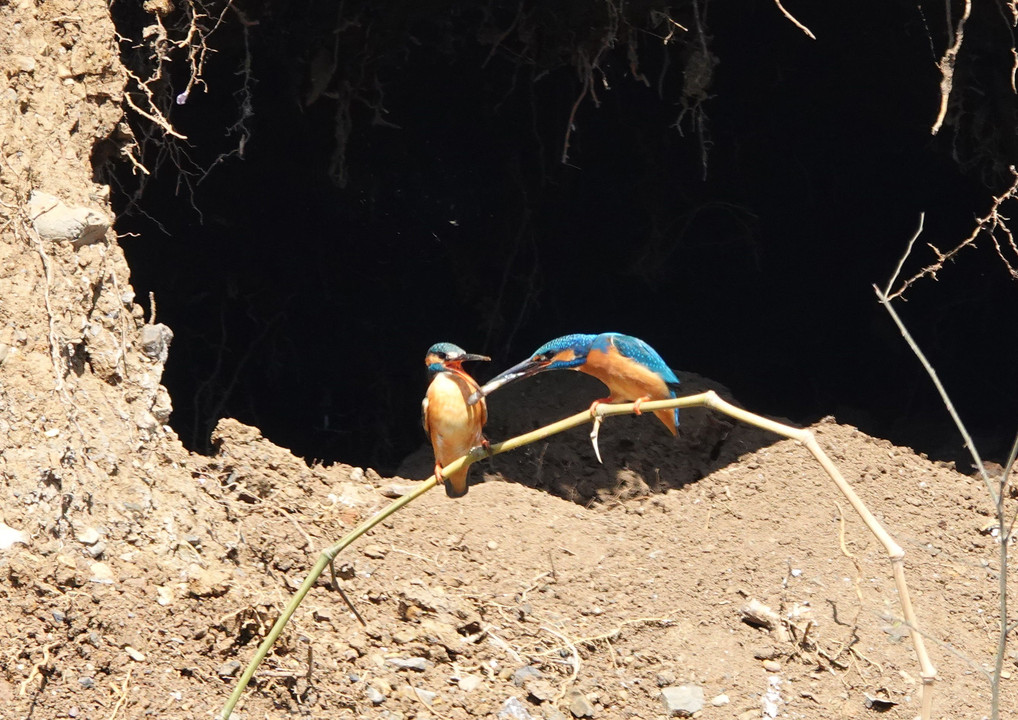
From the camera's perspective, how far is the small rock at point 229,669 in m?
2.73

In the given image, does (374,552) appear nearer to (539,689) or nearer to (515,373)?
(539,689)

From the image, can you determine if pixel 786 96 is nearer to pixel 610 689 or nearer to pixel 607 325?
pixel 607 325

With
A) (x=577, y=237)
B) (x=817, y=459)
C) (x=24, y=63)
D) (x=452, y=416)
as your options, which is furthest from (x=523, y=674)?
(x=577, y=237)

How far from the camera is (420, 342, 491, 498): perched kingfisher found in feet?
11.9

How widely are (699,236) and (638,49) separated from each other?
4.54 ft

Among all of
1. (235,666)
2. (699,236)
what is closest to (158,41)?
(235,666)

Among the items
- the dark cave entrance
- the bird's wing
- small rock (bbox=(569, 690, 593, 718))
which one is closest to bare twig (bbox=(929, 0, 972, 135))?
the dark cave entrance

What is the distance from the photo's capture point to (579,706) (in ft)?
10.4

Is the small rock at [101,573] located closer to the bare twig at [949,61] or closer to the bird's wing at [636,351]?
the bird's wing at [636,351]

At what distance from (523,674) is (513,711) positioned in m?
0.18

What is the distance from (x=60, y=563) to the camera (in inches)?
105

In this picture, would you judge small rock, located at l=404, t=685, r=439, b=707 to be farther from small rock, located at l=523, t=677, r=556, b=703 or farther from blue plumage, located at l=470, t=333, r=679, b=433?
blue plumage, located at l=470, t=333, r=679, b=433

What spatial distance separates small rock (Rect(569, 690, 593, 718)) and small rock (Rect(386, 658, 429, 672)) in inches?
17.2

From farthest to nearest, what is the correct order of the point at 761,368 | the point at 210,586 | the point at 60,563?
1. the point at 761,368
2. the point at 210,586
3. the point at 60,563
